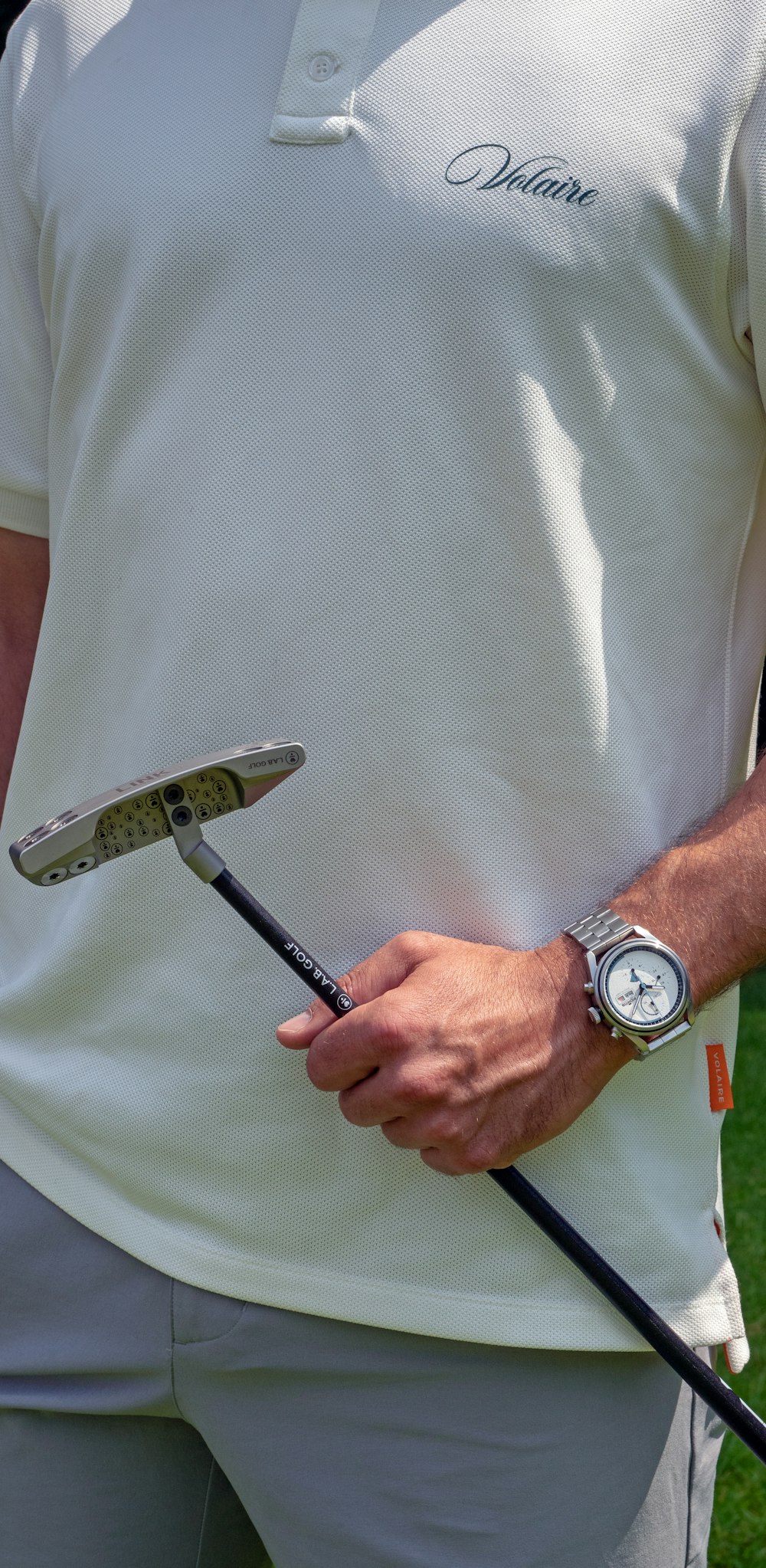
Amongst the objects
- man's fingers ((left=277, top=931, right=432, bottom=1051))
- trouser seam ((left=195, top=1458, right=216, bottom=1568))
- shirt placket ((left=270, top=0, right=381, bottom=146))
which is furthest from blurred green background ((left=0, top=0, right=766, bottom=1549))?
trouser seam ((left=195, top=1458, right=216, bottom=1568))

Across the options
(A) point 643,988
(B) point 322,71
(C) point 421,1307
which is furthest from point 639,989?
(B) point 322,71

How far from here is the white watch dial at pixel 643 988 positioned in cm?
136

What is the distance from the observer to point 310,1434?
4.91 feet

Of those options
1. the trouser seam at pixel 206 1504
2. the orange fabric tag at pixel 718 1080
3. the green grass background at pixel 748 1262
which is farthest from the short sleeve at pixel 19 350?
the green grass background at pixel 748 1262

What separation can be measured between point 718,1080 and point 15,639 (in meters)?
1.03

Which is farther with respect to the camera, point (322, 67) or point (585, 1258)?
point (322, 67)

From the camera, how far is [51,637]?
5.40 ft

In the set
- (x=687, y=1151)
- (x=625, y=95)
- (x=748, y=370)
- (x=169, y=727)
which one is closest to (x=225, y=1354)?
(x=687, y=1151)

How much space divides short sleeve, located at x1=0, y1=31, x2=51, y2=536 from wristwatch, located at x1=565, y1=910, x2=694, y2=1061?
35.8 inches

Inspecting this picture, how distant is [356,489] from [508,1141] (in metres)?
0.64

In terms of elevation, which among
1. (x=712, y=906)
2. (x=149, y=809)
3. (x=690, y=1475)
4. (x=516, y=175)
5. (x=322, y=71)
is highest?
(x=322, y=71)

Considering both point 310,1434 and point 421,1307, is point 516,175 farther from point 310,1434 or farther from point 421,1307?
point 310,1434

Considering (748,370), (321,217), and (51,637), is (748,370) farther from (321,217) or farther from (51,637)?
(51,637)

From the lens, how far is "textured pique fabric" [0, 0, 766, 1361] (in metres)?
1.41
